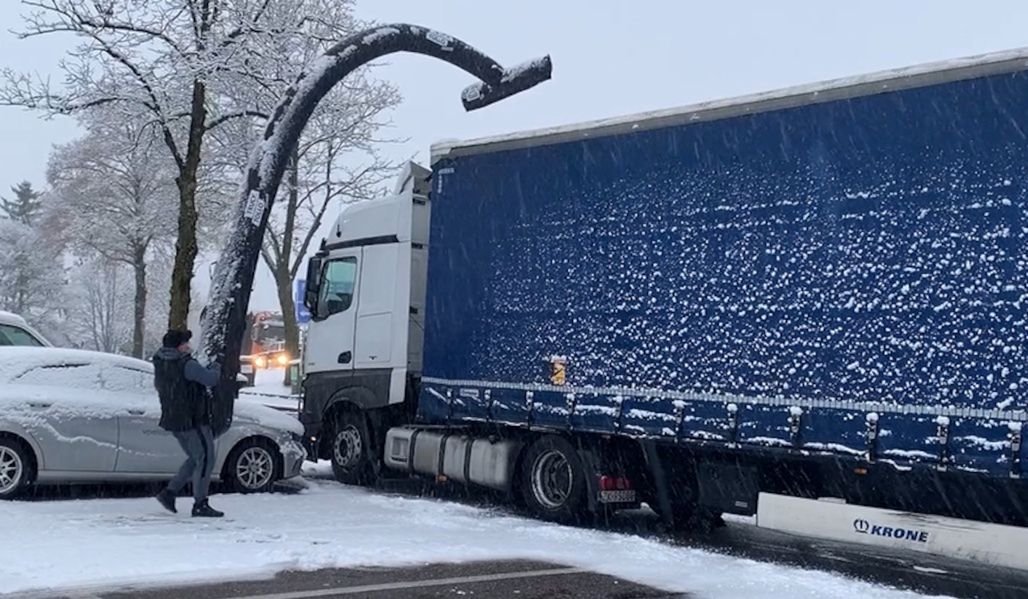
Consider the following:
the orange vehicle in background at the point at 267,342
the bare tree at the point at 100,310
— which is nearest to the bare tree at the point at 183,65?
the orange vehicle in background at the point at 267,342

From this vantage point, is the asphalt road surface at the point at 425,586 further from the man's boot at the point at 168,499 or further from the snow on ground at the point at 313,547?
the man's boot at the point at 168,499

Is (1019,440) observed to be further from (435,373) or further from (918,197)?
(435,373)

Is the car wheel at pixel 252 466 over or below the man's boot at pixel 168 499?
over

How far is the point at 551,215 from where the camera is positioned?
11.4 metres

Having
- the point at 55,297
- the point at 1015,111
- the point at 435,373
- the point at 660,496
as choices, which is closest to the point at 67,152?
the point at 55,297

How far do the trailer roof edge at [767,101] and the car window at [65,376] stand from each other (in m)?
4.04

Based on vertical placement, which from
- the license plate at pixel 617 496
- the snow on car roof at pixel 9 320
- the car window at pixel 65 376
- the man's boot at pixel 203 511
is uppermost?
the snow on car roof at pixel 9 320

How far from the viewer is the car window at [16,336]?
17.5 m

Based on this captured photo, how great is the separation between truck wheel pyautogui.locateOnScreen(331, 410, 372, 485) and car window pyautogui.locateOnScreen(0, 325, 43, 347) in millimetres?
5780

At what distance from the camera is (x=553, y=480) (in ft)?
37.9

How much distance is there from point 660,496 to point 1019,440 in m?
3.55

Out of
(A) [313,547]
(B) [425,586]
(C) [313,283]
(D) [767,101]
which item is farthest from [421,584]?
(C) [313,283]

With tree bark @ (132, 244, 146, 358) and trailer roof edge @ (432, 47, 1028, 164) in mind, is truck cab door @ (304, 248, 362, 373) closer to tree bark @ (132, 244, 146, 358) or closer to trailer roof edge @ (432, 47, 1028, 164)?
trailer roof edge @ (432, 47, 1028, 164)

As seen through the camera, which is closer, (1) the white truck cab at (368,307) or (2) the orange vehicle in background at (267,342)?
(1) the white truck cab at (368,307)
